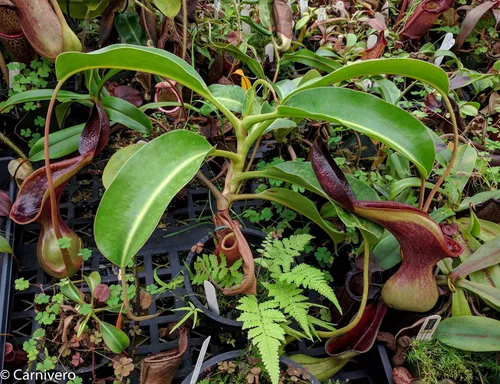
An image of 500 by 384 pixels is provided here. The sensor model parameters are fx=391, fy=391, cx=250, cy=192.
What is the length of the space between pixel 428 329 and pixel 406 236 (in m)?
0.21

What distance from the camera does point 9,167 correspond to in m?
0.92

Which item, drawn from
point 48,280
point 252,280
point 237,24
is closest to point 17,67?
point 48,280

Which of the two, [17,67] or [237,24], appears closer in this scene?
[17,67]

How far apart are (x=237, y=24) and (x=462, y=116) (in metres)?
0.75

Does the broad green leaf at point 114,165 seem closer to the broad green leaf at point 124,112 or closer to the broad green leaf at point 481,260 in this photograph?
the broad green leaf at point 124,112

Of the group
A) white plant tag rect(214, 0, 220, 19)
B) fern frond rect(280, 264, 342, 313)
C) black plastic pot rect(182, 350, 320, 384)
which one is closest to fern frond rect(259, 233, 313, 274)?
fern frond rect(280, 264, 342, 313)

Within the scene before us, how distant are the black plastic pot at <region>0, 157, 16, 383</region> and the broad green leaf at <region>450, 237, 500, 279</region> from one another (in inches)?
35.3

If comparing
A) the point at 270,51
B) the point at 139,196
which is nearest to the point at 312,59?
the point at 270,51

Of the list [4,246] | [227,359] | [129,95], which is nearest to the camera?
[227,359]

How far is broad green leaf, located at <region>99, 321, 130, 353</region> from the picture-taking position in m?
0.72

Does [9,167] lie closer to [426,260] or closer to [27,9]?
[27,9]

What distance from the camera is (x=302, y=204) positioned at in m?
0.82

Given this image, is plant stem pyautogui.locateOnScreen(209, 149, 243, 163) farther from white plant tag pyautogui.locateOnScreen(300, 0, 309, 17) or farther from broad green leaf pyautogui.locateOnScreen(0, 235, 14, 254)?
white plant tag pyautogui.locateOnScreen(300, 0, 309, 17)

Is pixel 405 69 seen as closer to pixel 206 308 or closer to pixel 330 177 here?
pixel 330 177
